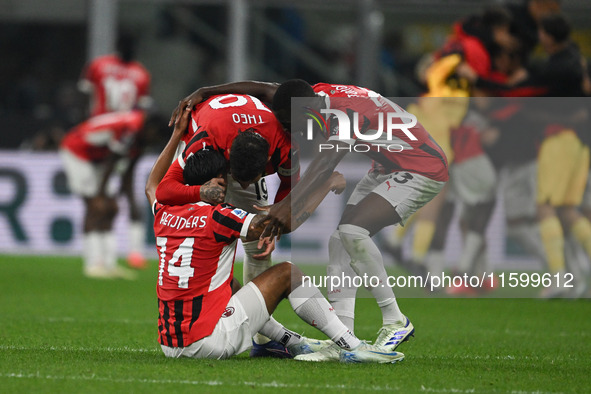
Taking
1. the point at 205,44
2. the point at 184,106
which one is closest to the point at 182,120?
the point at 184,106

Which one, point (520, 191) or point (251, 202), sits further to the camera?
point (520, 191)

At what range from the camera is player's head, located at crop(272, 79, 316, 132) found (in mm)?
6062

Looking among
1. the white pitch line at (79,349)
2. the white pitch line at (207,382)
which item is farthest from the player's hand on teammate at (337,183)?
the white pitch line at (79,349)

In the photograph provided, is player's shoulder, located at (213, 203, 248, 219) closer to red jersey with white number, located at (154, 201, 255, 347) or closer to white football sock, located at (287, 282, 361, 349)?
red jersey with white number, located at (154, 201, 255, 347)

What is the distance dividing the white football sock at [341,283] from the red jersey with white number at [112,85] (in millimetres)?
7306

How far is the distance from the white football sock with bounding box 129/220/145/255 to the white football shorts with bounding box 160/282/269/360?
7.18 meters

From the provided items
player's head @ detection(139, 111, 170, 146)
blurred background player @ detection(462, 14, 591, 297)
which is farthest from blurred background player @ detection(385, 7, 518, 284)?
player's head @ detection(139, 111, 170, 146)

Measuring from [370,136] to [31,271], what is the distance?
7.55 m

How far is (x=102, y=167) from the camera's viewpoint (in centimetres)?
1272

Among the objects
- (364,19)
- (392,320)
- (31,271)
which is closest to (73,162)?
(31,271)

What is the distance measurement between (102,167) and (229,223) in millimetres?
7355

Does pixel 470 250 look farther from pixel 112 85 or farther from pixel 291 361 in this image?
pixel 291 361

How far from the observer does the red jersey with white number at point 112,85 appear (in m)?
13.3

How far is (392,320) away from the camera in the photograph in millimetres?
6289
